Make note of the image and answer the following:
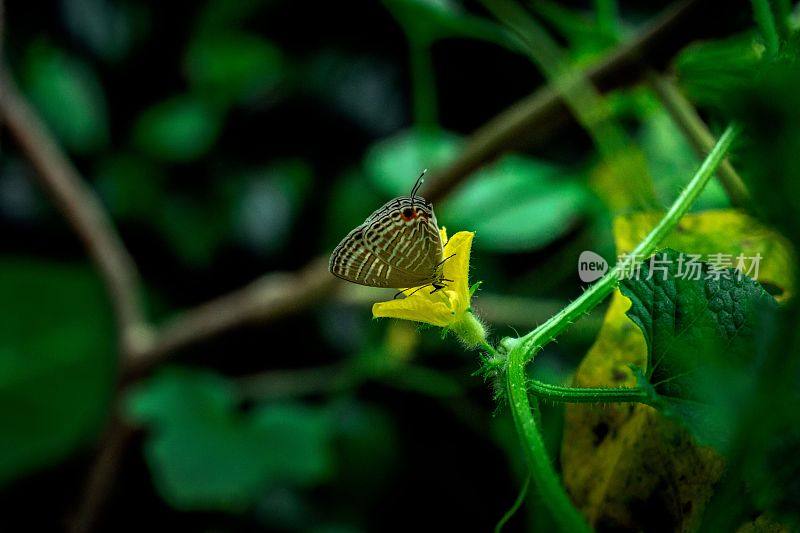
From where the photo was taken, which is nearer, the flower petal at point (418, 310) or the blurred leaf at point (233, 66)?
the flower petal at point (418, 310)

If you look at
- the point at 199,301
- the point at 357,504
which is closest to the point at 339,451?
the point at 357,504

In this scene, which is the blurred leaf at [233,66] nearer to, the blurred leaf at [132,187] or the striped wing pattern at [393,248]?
the blurred leaf at [132,187]

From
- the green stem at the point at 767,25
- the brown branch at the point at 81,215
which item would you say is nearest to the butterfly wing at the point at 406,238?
the green stem at the point at 767,25

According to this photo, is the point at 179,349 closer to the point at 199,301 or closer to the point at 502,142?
the point at 199,301

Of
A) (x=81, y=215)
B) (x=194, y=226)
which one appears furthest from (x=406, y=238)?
(x=194, y=226)

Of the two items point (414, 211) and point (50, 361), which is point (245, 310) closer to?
point (50, 361)

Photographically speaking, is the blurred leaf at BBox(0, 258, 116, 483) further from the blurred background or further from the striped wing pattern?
the striped wing pattern
